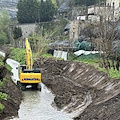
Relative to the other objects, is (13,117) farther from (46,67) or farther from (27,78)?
(46,67)

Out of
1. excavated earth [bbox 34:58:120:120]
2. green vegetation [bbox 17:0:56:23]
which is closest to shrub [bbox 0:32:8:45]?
green vegetation [bbox 17:0:56:23]

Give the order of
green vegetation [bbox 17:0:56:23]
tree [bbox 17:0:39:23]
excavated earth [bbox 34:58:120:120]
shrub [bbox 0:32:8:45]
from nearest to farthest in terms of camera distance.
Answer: excavated earth [bbox 34:58:120:120]
shrub [bbox 0:32:8:45]
green vegetation [bbox 17:0:56:23]
tree [bbox 17:0:39:23]

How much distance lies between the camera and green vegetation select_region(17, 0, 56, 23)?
8512 cm

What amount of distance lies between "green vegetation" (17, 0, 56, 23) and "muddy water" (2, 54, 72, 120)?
61.3 metres

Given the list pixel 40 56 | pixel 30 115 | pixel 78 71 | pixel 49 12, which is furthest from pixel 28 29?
pixel 30 115

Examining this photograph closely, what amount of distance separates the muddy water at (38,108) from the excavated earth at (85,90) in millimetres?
745

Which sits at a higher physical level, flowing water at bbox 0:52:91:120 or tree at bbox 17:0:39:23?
tree at bbox 17:0:39:23

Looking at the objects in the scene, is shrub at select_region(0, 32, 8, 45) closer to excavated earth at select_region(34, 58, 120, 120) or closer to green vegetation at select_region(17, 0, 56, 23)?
green vegetation at select_region(17, 0, 56, 23)

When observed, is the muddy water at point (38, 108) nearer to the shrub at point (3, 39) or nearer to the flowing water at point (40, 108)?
the flowing water at point (40, 108)

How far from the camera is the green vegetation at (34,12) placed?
8512 cm

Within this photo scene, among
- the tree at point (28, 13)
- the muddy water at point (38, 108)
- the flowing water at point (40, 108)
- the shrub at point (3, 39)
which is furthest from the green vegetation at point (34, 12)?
the flowing water at point (40, 108)

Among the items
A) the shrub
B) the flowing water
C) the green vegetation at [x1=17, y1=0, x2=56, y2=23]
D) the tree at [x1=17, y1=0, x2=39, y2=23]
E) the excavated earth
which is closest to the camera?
the excavated earth

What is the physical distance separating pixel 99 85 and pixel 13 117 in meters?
9.92

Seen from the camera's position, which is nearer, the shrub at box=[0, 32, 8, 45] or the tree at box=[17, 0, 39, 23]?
the shrub at box=[0, 32, 8, 45]
